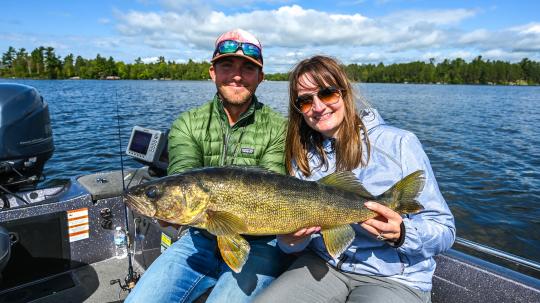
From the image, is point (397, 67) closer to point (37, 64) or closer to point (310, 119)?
point (37, 64)

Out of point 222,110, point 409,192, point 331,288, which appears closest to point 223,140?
point 222,110

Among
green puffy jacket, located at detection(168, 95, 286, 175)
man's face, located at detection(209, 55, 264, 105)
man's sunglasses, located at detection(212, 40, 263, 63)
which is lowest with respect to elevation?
green puffy jacket, located at detection(168, 95, 286, 175)

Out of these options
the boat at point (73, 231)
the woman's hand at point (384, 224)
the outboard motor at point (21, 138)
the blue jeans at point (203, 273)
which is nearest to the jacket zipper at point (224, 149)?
the blue jeans at point (203, 273)

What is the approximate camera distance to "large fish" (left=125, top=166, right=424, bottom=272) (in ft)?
10.2

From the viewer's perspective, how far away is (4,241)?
12.2 feet

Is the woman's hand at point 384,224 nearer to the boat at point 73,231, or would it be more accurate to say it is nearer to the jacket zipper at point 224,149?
the boat at point 73,231

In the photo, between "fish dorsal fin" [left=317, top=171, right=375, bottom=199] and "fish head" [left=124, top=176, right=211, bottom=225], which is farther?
"fish dorsal fin" [left=317, top=171, right=375, bottom=199]

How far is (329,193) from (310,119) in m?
0.84

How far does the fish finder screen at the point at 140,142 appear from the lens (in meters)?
5.77

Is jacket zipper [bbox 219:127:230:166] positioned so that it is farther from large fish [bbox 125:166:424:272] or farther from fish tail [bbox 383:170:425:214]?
fish tail [bbox 383:170:425:214]

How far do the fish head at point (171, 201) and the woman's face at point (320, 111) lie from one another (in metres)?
1.32

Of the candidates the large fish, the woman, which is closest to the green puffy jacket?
the woman

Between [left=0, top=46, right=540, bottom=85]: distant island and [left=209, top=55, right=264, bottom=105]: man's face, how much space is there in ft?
374

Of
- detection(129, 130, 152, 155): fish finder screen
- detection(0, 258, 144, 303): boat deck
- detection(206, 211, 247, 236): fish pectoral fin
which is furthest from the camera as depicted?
detection(129, 130, 152, 155): fish finder screen
